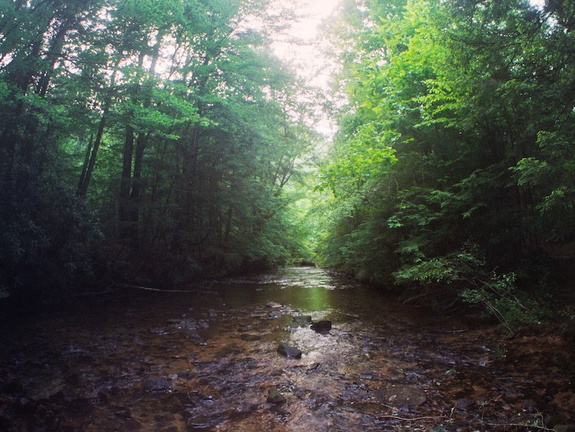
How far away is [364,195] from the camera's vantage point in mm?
12062

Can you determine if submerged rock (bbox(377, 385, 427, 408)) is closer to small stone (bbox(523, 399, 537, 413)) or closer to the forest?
small stone (bbox(523, 399, 537, 413))

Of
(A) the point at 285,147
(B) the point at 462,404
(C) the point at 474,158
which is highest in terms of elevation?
(A) the point at 285,147

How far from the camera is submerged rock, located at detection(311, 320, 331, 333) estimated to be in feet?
25.9

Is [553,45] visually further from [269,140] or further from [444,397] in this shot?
[269,140]

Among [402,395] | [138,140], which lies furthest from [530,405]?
[138,140]

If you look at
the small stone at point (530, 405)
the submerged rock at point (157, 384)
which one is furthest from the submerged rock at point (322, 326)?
the small stone at point (530, 405)

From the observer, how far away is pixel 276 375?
17.4 ft

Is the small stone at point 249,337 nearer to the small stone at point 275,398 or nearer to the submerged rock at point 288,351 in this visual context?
the submerged rock at point 288,351

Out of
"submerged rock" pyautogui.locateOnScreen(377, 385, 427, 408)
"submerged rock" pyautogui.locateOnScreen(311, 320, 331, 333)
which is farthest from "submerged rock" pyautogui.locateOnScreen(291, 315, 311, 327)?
"submerged rock" pyautogui.locateOnScreen(377, 385, 427, 408)

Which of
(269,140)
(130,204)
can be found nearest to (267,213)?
(269,140)

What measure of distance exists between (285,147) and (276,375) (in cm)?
1614

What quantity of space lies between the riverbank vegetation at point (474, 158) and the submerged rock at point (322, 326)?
2298mm

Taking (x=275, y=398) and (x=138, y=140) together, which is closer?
(x=275, y=398)

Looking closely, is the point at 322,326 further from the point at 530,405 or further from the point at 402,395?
the point at 530,405
